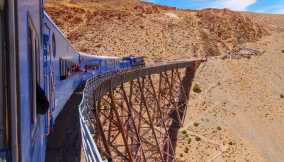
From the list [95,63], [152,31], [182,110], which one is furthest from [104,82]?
[152,31]

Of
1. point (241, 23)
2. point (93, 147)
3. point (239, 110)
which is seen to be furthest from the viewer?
point (241, 23)

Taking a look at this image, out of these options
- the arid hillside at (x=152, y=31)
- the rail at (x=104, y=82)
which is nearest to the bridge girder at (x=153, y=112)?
the rail at (x=104, y=82)

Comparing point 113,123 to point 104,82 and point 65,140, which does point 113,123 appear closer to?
point 104,82

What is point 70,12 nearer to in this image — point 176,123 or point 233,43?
point 233,43

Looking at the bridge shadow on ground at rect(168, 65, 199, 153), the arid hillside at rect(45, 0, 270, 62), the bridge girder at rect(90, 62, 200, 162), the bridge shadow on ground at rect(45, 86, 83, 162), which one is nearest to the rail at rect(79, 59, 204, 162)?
the bridge girder at rect(90, 62, 200, 162)

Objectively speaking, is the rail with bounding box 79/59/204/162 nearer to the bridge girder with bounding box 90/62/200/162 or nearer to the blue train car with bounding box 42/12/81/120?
the bridge girder with bounding box 90/62/200/162

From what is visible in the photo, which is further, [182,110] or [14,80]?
[182,110]

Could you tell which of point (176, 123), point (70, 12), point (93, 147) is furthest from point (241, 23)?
point (93, 147)
